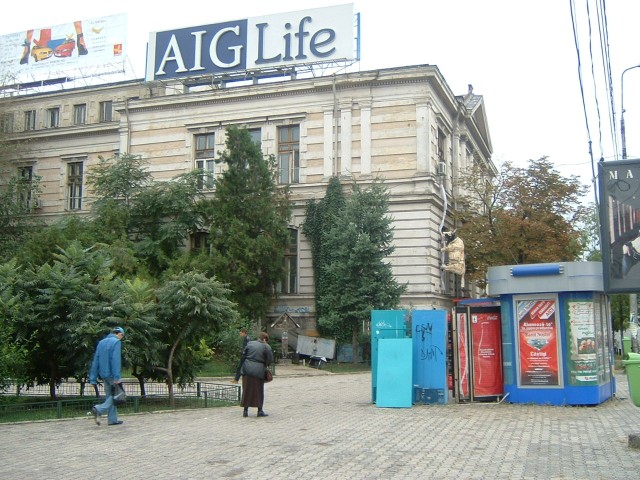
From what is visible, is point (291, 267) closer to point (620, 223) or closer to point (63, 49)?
point (63, 49)

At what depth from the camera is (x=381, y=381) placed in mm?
15891

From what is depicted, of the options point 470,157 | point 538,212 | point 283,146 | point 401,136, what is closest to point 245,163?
point 283,146

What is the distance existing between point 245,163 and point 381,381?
20.8 metres

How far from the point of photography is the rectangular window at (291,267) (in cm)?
3759

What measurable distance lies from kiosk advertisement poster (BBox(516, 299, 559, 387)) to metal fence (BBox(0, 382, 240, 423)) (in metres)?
6.58

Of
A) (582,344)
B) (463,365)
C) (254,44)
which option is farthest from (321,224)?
(582,344)

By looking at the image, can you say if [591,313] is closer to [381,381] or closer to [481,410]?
[481,410]

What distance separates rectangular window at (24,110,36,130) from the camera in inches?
1919

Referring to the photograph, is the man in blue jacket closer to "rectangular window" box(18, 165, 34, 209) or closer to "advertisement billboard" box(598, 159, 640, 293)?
"advertisement billboard" box(598, 159, 640, 293)

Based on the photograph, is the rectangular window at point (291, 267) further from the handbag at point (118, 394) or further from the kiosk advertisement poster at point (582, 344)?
the handbag at point (118, 394)

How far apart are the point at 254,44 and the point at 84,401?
97.9ft

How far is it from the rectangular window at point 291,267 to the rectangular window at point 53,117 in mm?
20659

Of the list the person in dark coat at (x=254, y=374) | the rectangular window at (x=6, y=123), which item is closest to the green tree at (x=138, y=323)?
the person in dark coat at (x=254, y=374)

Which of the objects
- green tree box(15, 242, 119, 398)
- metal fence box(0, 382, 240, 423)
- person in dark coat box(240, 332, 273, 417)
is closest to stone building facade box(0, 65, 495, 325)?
metal fence box(0, 382, 240, 423)
